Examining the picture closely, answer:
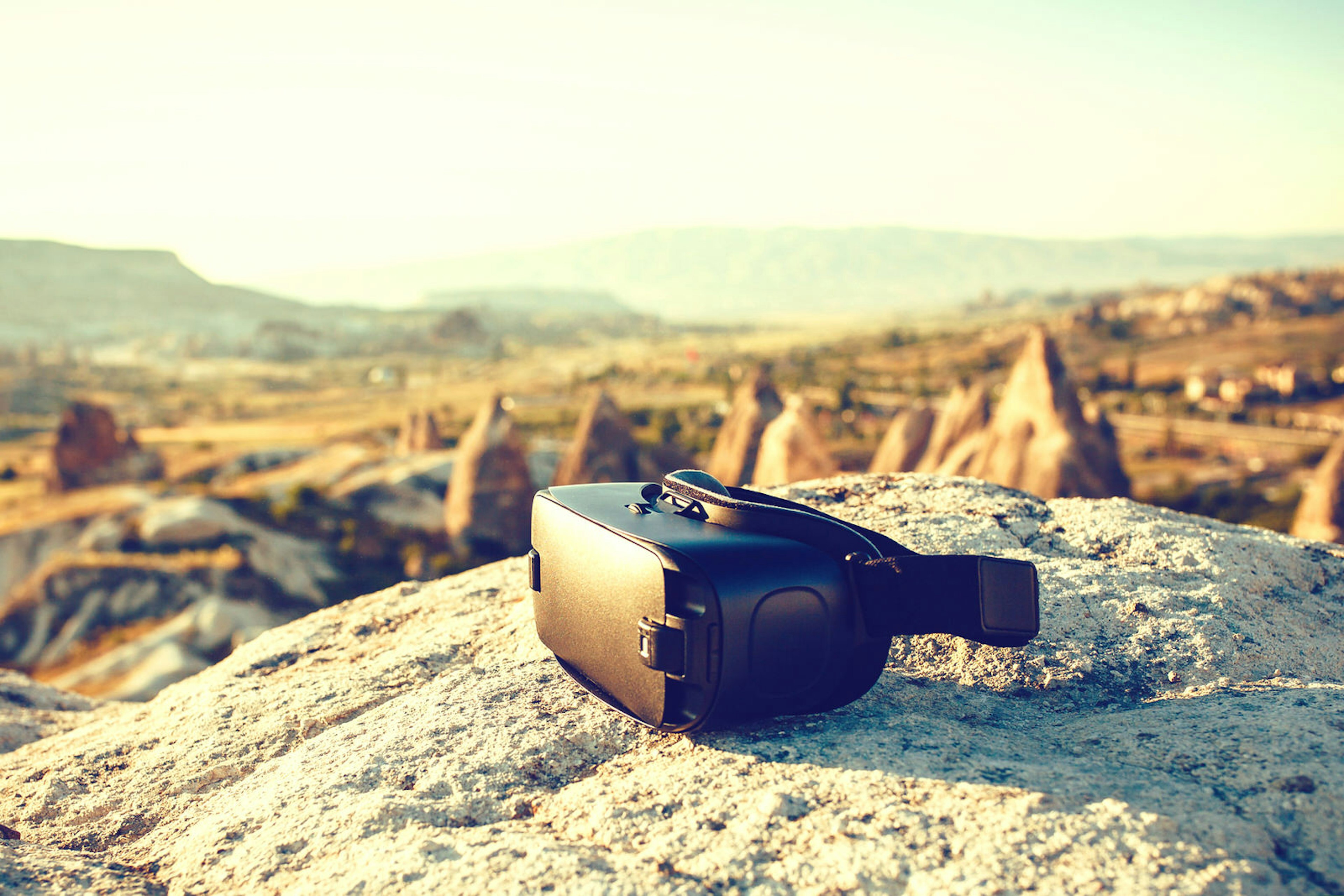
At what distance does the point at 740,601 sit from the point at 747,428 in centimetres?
2349

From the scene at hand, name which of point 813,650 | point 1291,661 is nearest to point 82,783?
point 813,650

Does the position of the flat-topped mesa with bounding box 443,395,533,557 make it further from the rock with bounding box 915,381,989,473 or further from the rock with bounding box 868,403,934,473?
the rock with bounding box 868,403,934,473

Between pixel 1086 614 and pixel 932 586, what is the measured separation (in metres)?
0.97

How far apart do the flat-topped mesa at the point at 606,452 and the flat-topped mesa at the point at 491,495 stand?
67.8 inches

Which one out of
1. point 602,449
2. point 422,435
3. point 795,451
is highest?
point 795,451

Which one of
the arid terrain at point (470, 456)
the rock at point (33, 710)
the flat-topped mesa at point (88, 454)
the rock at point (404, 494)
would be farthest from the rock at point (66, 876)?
the flat-topped mesa at point (88, 454)

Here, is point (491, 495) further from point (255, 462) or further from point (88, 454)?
point (255, 462)

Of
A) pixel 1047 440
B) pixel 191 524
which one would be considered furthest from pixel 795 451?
pixel 191 524

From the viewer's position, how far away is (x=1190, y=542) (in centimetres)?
400

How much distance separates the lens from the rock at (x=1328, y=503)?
18297mm

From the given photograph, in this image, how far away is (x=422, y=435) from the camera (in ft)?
127

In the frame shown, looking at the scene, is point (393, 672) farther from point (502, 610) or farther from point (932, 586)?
point (932, 586)

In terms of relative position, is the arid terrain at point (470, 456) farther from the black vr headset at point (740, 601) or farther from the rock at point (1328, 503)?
the black vr headset at point (740, 601)

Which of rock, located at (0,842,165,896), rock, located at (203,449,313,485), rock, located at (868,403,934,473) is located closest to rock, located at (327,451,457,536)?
rock, located at (868,403,934,473)
